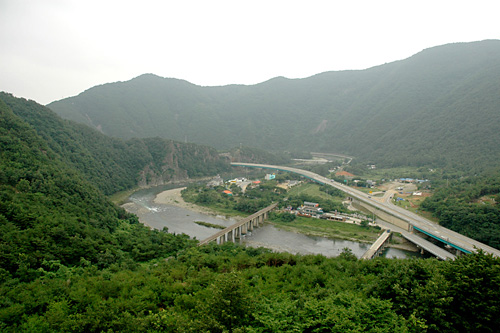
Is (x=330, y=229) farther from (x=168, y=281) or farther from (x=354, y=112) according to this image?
(x=354, y=112)

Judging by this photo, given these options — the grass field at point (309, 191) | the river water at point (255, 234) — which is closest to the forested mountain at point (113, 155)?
the river water at point (255, 234)

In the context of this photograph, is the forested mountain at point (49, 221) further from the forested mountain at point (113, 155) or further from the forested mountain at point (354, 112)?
→ the forested mountain at point (354, 112)

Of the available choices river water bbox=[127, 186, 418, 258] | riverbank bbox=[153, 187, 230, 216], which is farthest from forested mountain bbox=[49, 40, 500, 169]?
riverbank bbox=[153, 187, 230, 216]

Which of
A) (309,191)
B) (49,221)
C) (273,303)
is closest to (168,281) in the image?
(273,303)

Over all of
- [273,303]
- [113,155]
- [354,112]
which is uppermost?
[354,112]

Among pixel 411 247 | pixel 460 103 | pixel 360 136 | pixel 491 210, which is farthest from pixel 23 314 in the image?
pixel 360 136

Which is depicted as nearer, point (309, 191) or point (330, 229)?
point (330, 229)

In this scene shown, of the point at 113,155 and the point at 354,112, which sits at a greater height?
the point at 354,112
